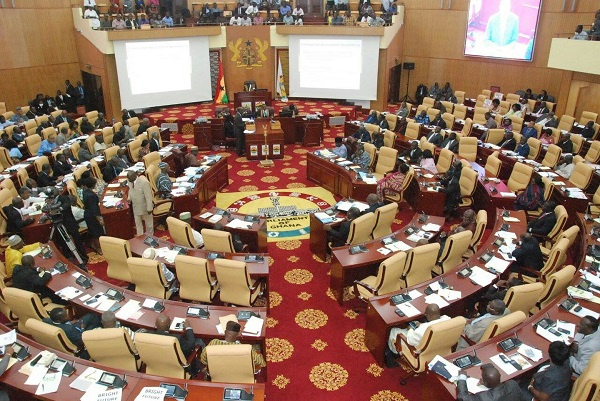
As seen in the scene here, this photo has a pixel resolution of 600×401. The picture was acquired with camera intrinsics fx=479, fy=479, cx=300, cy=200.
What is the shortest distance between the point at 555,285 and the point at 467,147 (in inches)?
240

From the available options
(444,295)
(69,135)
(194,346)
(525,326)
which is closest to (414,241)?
(444,295)

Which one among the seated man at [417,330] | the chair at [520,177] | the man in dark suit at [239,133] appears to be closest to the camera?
the seated man at [417,330]

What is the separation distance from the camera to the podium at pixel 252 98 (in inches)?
697

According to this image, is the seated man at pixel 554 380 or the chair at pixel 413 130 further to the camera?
the chair at pixel 413 130

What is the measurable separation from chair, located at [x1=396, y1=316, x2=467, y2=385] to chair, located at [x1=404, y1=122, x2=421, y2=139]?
8.55m

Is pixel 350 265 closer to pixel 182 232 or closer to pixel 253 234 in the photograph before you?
pixel 253 234

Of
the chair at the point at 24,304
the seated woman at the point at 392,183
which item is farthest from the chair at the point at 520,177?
the chair at the point at 24,304

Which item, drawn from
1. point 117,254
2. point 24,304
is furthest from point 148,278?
point 24,304

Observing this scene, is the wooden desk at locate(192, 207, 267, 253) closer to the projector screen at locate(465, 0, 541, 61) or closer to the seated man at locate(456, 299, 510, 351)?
the seated man at locate(456, 299, 510, 351)

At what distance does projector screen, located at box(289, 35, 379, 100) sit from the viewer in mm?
18594

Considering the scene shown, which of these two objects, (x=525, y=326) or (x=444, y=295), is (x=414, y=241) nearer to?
(x=444, y=295)

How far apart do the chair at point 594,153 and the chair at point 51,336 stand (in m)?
11.3

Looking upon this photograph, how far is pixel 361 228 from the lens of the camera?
25.6 ft

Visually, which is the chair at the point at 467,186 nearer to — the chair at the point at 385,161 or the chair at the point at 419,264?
the chair at the point at 385,161
